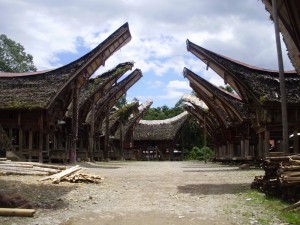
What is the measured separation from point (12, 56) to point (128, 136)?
59.6 feet

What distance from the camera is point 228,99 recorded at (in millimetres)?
26422

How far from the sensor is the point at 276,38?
1269cm

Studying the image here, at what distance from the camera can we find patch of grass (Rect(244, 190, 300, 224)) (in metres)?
6.87

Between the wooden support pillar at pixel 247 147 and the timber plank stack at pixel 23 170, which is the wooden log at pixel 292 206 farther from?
the wooden support pillar at pixel 247 147

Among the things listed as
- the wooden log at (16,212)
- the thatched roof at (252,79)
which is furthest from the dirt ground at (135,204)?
the thatched roof at (252,79)

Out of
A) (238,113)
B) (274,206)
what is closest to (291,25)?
Result: (274,206)

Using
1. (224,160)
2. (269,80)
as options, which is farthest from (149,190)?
(224,160)

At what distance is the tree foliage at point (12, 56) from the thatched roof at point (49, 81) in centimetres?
2852

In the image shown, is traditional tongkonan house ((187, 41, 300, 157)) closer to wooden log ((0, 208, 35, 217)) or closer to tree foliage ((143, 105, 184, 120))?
wooden log ((0, 208, 35, 217))

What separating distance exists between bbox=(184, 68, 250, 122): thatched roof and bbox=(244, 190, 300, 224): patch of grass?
1526cm

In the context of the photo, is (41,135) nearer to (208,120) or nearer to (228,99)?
(228,99)

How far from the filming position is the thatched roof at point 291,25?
11.6 metres

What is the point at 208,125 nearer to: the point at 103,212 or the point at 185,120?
the point at 185,120

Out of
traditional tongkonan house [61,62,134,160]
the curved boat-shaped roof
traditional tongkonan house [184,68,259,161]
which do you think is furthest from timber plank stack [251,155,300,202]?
the curved boat-shaped roof
